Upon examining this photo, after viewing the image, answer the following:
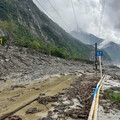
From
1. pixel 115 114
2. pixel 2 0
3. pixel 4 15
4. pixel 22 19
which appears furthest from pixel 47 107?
pixel 2 0

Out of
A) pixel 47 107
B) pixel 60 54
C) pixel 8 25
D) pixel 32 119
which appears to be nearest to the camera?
pixel 32 119

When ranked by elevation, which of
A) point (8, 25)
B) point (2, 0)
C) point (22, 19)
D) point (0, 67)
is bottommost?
point (0, 67)

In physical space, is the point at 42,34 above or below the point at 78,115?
above

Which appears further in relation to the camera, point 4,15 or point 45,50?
point 4,15

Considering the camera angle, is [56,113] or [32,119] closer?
[32,119]

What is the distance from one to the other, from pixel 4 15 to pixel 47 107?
457 ft

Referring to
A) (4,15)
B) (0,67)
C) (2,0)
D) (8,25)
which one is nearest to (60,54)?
(8,25)

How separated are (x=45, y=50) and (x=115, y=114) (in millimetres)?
79625

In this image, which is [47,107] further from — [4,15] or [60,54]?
[4,15]

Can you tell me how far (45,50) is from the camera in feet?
272

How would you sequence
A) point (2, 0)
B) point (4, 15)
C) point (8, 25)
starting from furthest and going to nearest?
point (2, 0)
point (4, 15)
point (8, 25)

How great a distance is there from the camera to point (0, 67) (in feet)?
62.3

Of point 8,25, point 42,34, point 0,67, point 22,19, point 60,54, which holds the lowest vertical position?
point 0,67

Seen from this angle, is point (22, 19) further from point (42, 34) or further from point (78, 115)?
point (78, 115)
